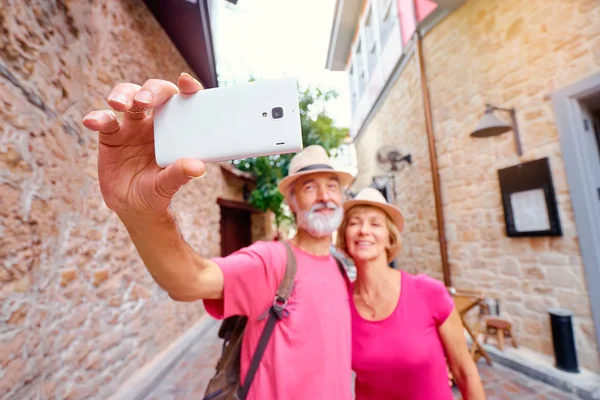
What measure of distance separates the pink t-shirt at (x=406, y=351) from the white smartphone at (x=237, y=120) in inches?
43.0

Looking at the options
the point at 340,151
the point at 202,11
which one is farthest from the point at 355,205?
the point at 340,151

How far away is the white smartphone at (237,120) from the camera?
750mm

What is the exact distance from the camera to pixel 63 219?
2029 millimetres

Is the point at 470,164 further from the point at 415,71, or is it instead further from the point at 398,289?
the point at 398,289

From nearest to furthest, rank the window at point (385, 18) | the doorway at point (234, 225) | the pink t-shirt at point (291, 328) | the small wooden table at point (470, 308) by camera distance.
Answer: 1. the pink t-shirt at point (291, 328)
2. the small wooden table at point (470, 308)
3. the window at point (385, 18)
4. the doorway at point (234, 225)

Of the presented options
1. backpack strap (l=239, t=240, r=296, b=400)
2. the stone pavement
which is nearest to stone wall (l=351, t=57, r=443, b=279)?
the stone pavement

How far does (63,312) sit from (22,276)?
63 cm

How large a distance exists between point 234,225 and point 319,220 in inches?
253

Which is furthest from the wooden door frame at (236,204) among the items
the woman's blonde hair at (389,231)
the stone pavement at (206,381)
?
the woman's blonde hair at (389,231)

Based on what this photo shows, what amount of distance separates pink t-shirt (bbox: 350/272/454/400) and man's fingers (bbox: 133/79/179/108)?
1332mm

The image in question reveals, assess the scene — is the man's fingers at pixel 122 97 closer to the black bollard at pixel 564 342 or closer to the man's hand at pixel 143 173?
the man's hand at pixel 143 173

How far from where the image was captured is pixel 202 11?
10.6 feet

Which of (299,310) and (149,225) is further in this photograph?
(299,310)

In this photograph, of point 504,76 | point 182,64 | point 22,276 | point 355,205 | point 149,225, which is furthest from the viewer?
point 182,64
